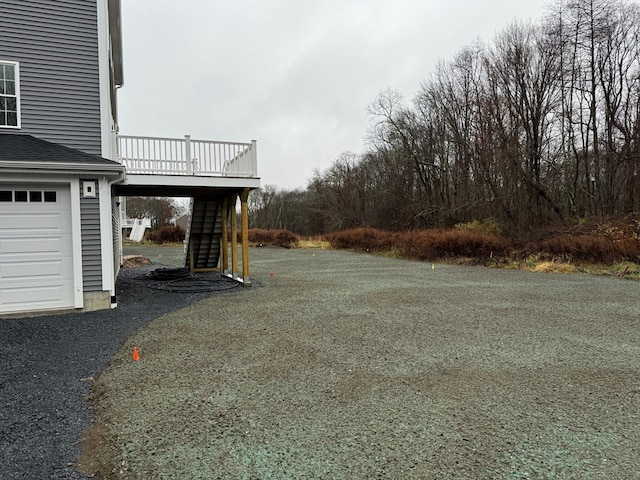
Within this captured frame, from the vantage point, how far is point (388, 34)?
16984 mm

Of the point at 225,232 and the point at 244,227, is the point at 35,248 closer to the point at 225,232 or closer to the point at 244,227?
the point at 244,227

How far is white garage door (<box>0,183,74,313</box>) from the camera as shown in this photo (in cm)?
655

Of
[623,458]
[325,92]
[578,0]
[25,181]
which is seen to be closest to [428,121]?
[325,92]

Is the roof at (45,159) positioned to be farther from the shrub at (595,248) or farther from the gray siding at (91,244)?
the shrub at (595,248)

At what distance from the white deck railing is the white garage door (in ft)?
6.88

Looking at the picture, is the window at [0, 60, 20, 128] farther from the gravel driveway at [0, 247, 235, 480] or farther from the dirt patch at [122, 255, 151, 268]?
the dirt patch at [122, 255, 151, 268]

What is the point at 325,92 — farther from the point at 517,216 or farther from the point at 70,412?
the point at 70,412

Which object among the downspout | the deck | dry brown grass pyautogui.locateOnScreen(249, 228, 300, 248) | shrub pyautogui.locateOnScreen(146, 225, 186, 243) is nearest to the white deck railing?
the deck

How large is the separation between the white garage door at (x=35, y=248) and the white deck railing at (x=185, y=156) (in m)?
2.10

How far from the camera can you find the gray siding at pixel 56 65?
710 cm

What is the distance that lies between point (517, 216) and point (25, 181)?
18.1 metres

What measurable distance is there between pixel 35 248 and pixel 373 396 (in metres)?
6.03

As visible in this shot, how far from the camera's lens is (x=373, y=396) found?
11.4 ft

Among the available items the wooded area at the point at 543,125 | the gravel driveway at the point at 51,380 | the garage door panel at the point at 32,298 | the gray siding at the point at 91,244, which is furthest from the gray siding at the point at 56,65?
the wooded area at the point at 543,125
